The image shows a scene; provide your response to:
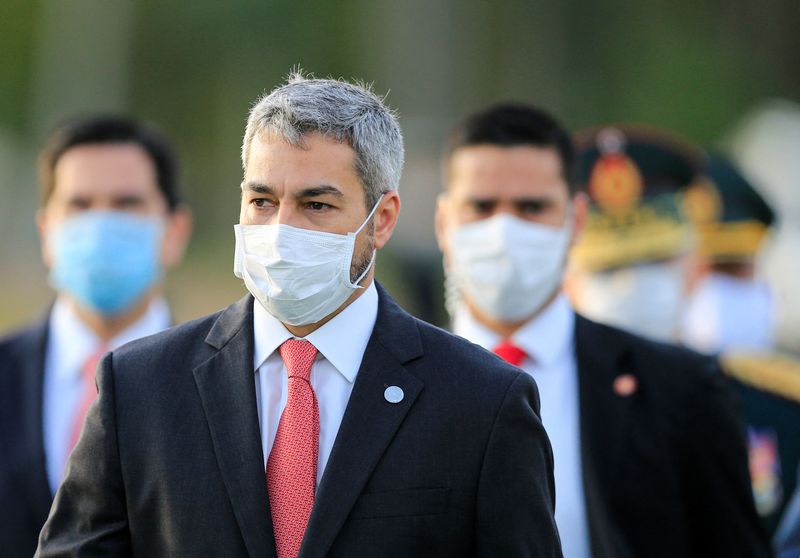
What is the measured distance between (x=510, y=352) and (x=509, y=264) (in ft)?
1.07

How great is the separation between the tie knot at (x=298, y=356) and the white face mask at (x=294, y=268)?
0.18 feet

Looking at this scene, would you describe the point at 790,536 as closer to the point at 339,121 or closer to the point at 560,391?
the point at 560,391

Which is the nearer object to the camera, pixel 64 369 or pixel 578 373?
pixel 578 373

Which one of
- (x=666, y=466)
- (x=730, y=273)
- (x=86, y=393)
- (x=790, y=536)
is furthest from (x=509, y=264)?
(x=730, y=273)

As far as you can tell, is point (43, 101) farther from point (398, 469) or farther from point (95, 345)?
point (398, 469)

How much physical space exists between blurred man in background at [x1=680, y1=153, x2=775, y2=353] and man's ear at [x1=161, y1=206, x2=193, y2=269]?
111 inches

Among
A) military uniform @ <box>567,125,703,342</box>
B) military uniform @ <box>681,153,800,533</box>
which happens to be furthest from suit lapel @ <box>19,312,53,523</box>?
military uniform @ <box>681,153,800,533</box>

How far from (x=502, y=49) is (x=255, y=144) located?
76.3 ft

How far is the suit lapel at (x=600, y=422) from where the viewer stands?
463cm

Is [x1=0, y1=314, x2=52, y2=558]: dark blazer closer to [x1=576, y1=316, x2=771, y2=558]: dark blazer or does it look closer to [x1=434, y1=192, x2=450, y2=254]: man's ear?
[x1=434, y1=192, x2=450, y2=254]: man's ear

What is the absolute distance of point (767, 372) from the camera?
6.23m

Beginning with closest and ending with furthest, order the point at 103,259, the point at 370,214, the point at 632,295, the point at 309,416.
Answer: the point at 309,416 < the point at 370,214 < the point at 103,259 < the point at 632,295

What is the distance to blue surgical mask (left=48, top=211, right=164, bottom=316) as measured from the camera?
621 centimetres

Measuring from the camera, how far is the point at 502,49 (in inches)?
1040
